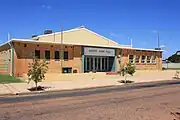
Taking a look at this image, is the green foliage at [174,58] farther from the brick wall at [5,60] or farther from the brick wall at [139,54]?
the brick wall at [5,60]

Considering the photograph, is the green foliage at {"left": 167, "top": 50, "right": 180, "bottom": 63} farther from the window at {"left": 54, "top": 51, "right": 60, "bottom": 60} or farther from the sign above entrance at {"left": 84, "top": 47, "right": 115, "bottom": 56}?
the window at {"left": 54, "top": 51, "right": 60, "bottom": 60}

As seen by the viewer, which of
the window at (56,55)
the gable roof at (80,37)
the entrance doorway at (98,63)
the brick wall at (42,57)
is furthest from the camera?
the gable roof at (80,37)

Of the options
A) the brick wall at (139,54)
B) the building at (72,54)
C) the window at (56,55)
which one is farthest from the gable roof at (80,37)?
the brick wall at (139,54)

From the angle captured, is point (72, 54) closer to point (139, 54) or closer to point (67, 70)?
point (67, 70)

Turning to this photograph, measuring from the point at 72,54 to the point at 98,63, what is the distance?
18.1 ft

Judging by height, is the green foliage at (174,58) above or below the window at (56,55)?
above

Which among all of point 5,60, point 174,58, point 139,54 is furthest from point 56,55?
point 174,58

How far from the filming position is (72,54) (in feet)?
120

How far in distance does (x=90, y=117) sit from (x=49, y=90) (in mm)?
10586

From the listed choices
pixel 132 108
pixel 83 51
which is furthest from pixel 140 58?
pixel 132 108

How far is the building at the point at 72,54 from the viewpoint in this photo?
3189cm

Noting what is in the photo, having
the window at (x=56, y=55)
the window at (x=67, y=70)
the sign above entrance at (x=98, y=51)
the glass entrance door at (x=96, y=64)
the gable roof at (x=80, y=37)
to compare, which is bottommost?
the window at (x=67, y=70)

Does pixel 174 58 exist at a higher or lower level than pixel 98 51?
higher

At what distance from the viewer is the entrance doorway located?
3903cm
